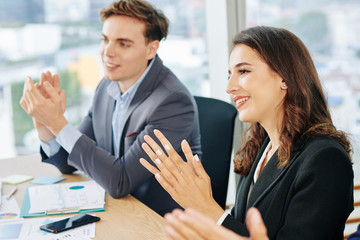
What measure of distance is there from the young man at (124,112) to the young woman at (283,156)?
1.43ft

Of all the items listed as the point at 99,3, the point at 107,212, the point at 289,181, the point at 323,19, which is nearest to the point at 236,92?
the point at 289,181

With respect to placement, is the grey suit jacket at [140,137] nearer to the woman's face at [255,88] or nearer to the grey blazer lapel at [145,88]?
the grey blazer lapel at [145,88]

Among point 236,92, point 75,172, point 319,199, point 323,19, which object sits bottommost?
point 75,172

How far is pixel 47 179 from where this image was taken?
2.04 metres

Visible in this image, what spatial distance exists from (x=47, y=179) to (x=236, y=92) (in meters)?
0.96

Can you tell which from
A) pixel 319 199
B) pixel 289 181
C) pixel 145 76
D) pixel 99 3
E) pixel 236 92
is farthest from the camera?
pixel 99 3

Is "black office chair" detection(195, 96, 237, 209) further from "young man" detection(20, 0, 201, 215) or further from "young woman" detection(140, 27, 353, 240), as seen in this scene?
"young woman" detection(140, 27, 353, 240)

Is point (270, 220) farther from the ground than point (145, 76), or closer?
closer

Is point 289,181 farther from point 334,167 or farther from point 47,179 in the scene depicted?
point 47,179

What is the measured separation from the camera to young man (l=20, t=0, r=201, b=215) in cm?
188

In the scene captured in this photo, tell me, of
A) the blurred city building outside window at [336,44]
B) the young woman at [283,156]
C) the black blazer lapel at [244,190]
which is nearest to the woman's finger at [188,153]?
the young woman at [283,156]

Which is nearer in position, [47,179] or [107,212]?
[107,212]

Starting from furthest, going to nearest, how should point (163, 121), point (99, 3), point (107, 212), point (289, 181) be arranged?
point (99, 3)
point (163, 121)
point (107, 212)
point (289, 181)

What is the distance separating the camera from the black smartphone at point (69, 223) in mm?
1474
